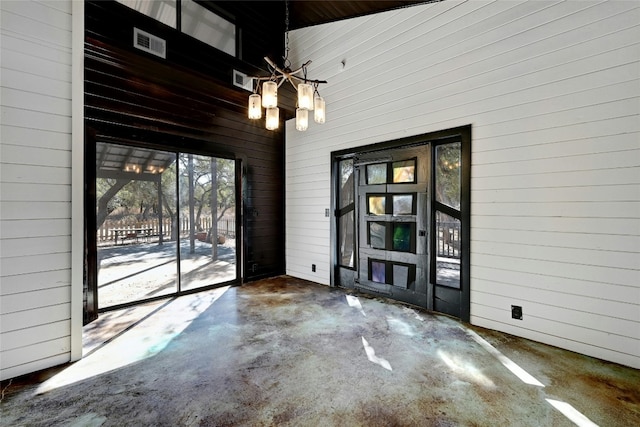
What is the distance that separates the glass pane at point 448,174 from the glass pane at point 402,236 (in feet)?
1.94

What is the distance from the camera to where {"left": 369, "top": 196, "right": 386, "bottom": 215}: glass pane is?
4.09 meters

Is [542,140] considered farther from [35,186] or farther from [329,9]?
[35,186]

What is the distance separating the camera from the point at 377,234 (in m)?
4.17

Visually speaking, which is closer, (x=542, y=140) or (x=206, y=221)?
(x=542, y=140)

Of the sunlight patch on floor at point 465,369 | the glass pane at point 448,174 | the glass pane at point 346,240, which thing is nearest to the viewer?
the sunlight patch on floor at point 465,369

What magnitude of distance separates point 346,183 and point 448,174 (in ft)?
5.43

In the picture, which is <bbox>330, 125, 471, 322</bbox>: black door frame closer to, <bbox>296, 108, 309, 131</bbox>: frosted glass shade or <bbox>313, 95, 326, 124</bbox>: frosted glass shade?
<bbox>313, 95, 326, 124</bbox>: frosted glass shade

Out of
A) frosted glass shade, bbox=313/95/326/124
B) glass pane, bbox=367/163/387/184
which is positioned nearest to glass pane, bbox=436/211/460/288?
glass pane, bbox=367/163/387/184

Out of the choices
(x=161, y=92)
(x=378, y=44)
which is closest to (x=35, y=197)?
(x=161, y=92)

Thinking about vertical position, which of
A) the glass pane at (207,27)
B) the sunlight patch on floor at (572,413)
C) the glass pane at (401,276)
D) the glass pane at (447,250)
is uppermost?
the glass pane at (207,27)

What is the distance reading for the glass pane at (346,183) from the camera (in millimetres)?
4562

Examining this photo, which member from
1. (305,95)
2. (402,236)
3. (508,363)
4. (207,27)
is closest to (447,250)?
(402,236)

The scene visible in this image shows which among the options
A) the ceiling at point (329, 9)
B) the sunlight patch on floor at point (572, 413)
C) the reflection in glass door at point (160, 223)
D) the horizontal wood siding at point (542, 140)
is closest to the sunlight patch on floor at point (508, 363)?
the sunlight patch on floor at point (572, 413)

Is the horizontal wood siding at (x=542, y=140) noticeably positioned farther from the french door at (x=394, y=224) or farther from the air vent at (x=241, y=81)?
the air vent at (x=241, y=81)
